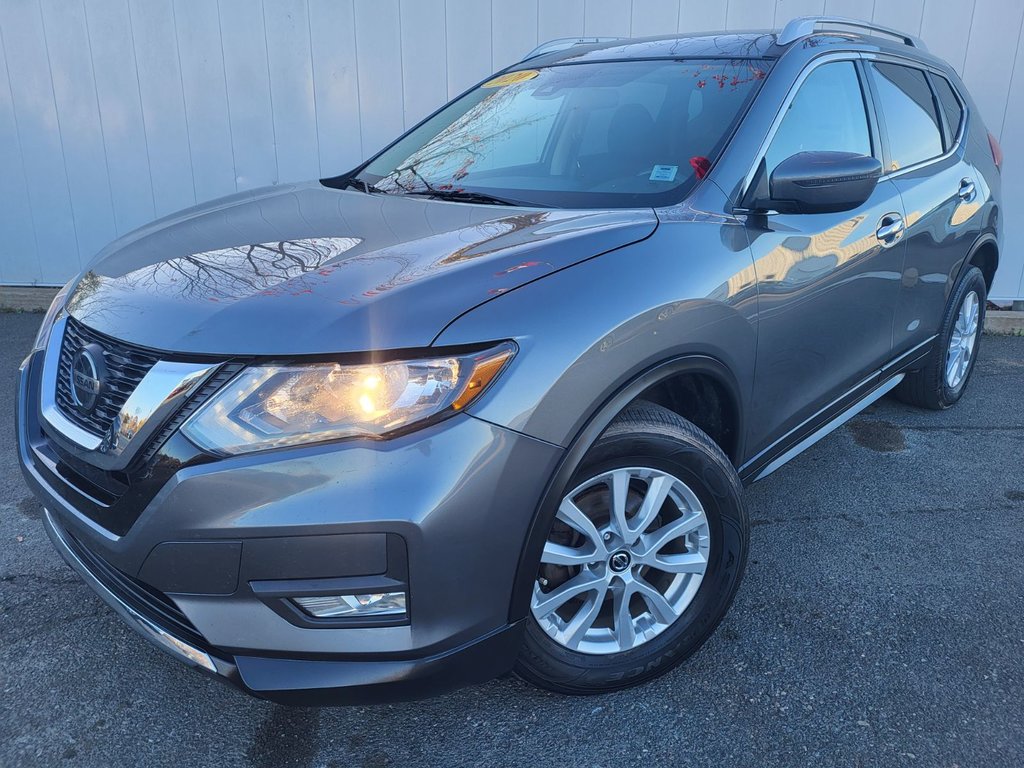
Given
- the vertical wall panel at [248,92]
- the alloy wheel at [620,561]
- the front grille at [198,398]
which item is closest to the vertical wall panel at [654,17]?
the vertical wall panel at [248,92]

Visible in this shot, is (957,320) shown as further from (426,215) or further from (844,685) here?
(426,215)

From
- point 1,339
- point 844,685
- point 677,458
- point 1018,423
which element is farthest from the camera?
point 1,339

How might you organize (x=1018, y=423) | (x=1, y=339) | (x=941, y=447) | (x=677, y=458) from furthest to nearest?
(x=1, y=339), (x=1018, y=423), (x=941, y=447), (x=677, y=458)

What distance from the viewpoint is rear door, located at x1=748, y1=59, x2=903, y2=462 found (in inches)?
91.6

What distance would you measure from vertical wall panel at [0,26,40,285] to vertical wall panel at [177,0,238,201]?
1.34 meters

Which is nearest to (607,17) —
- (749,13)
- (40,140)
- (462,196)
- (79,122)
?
(749,13)

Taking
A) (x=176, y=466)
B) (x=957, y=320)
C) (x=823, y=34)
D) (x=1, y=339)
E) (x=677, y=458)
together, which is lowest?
(x=1, y=339)

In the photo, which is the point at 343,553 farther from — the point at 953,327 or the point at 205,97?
the point at 205,97

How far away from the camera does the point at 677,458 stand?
198 cm

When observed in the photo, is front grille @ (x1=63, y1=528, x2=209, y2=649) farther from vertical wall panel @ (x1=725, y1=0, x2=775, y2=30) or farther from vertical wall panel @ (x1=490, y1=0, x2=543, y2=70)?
vertical wall panel @ (x1=725, y1=0, x2=775, y2=30)

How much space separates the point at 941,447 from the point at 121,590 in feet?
11.6

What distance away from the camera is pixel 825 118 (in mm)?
2744

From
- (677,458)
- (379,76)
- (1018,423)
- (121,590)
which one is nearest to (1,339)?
(379,76)

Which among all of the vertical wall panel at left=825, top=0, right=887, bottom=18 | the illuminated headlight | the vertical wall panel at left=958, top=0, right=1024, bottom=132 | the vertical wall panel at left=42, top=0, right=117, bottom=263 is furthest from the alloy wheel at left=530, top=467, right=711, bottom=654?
the vertical wall panel at left=42, top=0, right=117, bottom=263
